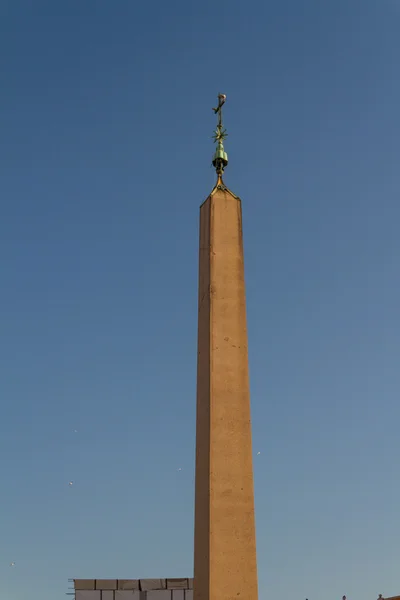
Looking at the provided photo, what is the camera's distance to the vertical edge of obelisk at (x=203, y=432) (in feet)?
32.4

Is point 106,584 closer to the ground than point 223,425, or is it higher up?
closer to the ground

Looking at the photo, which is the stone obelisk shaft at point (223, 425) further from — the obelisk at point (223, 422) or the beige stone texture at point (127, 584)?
the beige stone texture at point (127, 584)

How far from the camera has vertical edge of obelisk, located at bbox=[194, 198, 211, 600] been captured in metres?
9.87

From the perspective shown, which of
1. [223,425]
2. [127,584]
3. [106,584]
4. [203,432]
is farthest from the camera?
[127,584]

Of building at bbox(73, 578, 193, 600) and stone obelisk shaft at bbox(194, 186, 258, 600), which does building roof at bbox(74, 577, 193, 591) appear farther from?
stone obelisk shaft at bbox(194, 186, 258, 600)

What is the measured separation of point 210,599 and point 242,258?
Answer: 4.70m

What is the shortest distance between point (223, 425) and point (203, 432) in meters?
0.30

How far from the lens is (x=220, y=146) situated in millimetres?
12844

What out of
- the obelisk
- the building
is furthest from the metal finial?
the building

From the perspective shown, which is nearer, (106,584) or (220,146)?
(220,146)

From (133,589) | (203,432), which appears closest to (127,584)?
(133,589)

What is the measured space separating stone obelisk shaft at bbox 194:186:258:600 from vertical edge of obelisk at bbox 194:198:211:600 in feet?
0.04

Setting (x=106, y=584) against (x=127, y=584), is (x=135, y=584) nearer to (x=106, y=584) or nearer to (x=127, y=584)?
(x=127, y=584)

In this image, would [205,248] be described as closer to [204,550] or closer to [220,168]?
[220,168]
